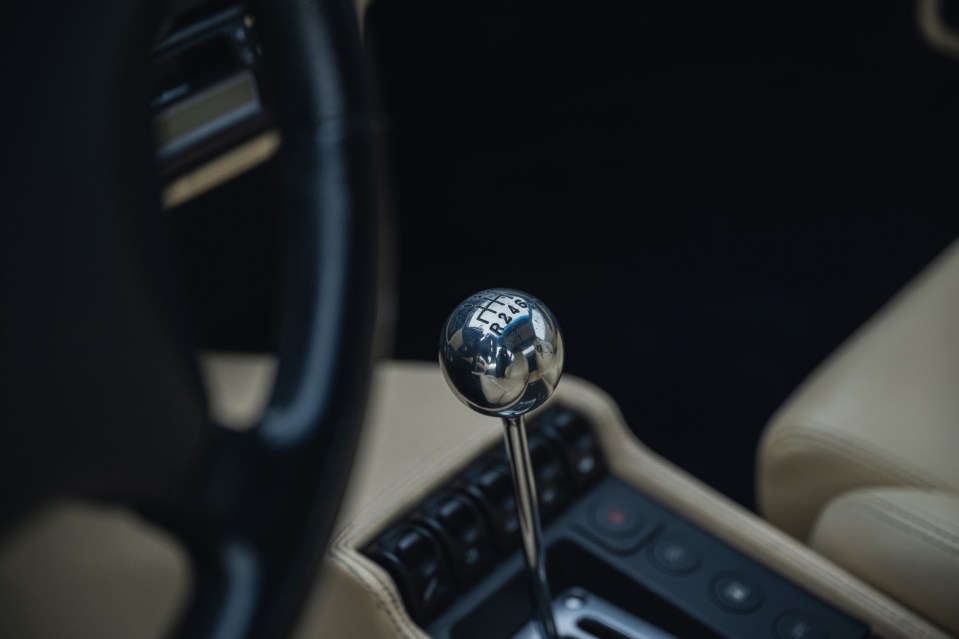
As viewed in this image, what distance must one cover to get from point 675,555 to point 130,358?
48cm

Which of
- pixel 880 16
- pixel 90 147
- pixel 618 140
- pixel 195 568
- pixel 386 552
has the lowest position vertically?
pixel 618 140

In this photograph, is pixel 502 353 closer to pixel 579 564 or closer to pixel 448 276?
pixel 579 564

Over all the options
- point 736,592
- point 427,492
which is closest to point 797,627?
point 736,592

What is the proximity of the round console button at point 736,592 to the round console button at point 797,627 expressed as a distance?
20 millimetres

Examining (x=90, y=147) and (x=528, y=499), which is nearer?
(x=90, y=147)

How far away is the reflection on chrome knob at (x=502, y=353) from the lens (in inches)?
20.6

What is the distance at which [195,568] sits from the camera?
449 millimetres

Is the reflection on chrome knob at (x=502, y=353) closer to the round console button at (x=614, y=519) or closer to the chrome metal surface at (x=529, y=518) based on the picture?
the chrome metal surface at (x=529, y=518)

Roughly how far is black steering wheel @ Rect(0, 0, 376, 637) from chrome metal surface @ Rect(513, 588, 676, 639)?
333mm

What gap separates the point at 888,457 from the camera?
2.58ft

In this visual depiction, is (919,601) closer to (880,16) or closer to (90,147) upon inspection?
(90,147)

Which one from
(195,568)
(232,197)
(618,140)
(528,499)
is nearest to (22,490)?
(195,568)

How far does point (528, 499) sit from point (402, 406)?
0.75ft

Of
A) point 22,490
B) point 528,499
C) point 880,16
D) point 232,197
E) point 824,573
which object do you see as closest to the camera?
point 22,490
